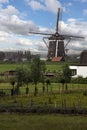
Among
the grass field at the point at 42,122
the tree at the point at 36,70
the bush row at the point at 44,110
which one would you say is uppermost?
the tree at the point at 36,70

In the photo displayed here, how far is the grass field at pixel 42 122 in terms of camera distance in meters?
28.2

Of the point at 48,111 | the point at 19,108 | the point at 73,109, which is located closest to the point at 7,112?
the point at 19,108

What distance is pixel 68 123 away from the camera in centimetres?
3052

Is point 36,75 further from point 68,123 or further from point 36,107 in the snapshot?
point 68,123

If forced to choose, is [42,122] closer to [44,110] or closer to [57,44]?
[44,110]

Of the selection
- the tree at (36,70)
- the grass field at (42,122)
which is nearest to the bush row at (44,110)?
the grass field at (42,122)

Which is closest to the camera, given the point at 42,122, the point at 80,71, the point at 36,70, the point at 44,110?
the point at 42,122

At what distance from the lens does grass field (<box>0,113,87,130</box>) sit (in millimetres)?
28166

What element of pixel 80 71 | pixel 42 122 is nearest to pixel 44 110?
pixel 42 122

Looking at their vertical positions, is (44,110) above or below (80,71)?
below

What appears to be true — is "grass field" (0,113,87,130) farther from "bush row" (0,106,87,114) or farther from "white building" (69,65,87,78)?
"white building" (69,65,87,78)

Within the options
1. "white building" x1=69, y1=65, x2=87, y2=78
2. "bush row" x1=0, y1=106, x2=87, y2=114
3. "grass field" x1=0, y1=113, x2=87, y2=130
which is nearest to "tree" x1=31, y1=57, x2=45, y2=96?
"bush row" x1=0, y1=106, x2=87, y2=114

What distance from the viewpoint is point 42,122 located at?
30812mm

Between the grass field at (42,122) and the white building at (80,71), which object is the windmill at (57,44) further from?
the grass field at (42,122)
